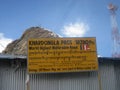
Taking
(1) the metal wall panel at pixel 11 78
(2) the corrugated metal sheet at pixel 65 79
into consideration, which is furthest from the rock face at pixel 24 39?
(1) the metal wall panel at pixel 11 78

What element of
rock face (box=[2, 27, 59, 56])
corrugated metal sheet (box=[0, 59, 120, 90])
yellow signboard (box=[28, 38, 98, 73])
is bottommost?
corrugated metal sheet (box=[0, 59, 120, 90])

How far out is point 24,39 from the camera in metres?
32.4

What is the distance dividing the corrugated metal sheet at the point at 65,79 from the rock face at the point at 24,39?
497 inches

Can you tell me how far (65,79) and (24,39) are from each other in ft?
59.8

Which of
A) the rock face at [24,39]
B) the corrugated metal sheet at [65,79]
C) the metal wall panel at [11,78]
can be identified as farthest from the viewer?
the rock face at [24,39]

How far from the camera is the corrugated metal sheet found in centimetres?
1402

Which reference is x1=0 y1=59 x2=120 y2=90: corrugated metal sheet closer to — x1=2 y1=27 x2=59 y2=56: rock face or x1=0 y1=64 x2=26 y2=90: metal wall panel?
x1=0 y1=64 x2=26 y2=90: metal wall panel

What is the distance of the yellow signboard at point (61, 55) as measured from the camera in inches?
558

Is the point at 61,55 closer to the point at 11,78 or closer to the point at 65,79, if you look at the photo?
the point at 65,79

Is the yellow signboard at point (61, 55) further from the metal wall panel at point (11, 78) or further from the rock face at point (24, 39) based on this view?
the rock face at point (24, 39)

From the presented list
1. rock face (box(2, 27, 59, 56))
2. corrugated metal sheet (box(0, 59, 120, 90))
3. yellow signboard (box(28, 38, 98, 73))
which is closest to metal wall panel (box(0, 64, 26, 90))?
corrugated metal sheet (box(0, 59, 120, 90))

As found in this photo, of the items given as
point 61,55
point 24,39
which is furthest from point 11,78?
point 24,39

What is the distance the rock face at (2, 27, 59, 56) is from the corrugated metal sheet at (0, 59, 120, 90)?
12.6 m

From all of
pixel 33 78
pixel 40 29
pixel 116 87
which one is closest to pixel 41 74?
pixel 33 78
